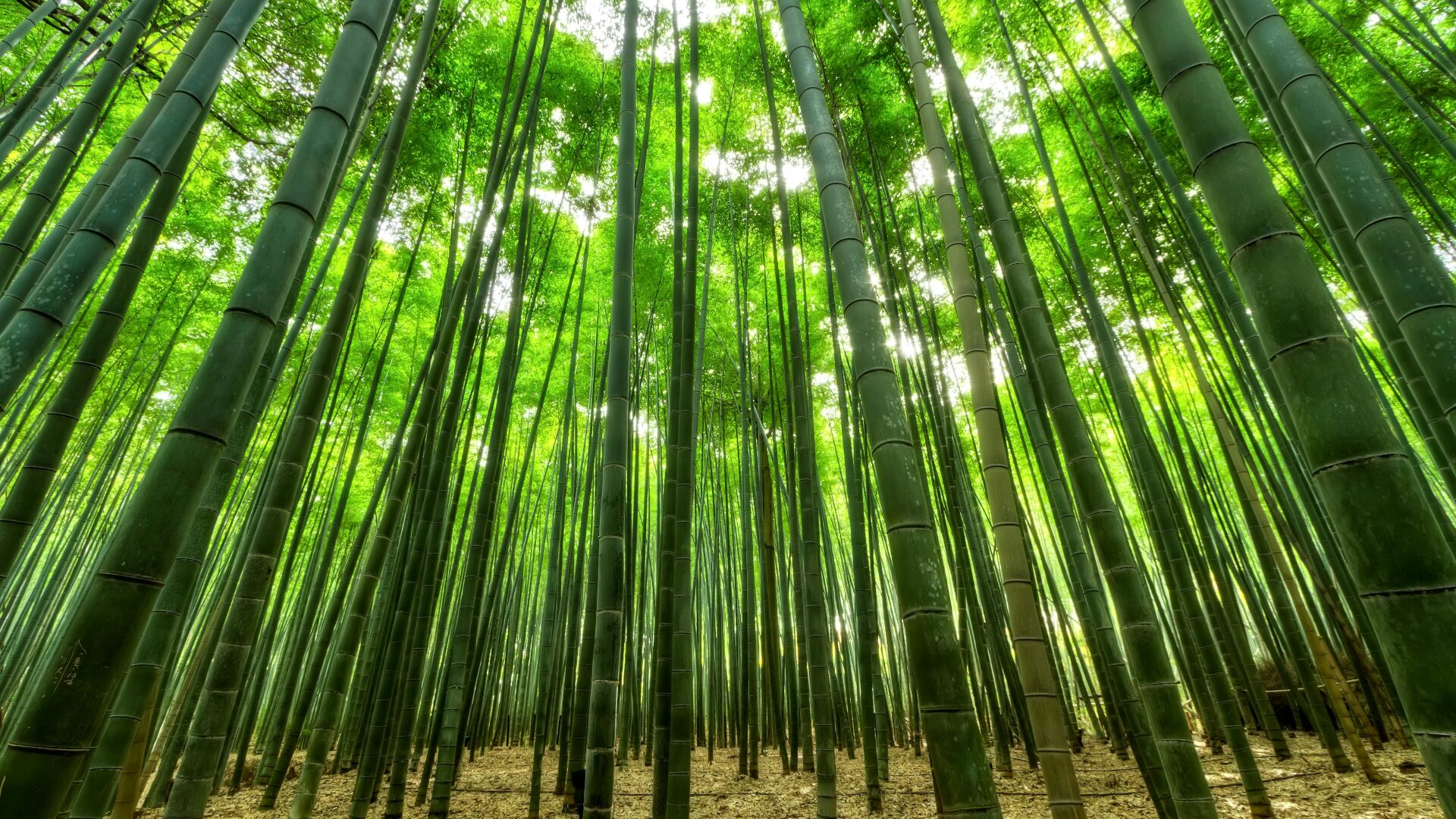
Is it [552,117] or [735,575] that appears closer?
[552,117]

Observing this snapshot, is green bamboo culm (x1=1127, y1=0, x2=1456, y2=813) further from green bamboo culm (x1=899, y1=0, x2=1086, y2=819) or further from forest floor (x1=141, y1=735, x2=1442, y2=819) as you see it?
forest floor (x1=141, y1=735, x2=1442, y2=819)

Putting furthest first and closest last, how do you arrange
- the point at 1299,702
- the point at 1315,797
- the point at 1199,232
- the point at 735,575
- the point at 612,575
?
the point at 735,575, the point at 1299,702, the point at 1315,797, the point at 1199,232, the point at 612,575

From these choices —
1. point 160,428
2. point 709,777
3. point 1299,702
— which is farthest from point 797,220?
point 160,428

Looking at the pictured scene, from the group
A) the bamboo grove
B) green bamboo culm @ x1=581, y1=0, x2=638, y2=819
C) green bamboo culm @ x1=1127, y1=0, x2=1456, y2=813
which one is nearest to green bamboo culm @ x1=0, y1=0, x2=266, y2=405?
the bamboo grove

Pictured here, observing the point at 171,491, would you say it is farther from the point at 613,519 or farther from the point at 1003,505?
the point at 1003,505

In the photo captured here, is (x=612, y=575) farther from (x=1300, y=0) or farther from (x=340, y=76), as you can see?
(x=1300, y=0)

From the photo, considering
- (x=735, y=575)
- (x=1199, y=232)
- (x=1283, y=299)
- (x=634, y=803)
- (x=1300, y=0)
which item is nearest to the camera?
(x=1283, y=299)

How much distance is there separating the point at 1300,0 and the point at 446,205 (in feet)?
21.4

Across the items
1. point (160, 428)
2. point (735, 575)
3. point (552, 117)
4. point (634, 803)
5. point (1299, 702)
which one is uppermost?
point (552, 117)

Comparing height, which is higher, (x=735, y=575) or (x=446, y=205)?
(x=446, y=205)

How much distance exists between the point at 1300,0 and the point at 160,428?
38.4 ft

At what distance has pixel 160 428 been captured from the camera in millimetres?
7281

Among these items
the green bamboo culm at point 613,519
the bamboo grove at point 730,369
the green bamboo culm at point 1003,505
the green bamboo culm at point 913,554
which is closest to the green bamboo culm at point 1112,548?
the bamboo grove at point 730,369

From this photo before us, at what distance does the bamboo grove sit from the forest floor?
0.53 ft
